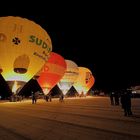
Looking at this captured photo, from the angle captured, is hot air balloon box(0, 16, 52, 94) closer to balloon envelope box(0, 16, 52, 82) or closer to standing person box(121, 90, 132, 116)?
balloon envelope box(0, 16, 52, 82)

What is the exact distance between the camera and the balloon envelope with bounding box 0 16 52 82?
21.7m

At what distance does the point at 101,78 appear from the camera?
83.0 metres

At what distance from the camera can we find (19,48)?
2195 cm

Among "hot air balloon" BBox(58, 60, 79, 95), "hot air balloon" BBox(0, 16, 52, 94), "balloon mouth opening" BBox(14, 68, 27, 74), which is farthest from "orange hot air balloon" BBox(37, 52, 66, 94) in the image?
"balloon mouth opening" BBox(14, 68, 27, 74)

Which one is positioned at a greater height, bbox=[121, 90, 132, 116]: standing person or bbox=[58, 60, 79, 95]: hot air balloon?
bbox=[58, 60, 79, 95]: hot air balloon

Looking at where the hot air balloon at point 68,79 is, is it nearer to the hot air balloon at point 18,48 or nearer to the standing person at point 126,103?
the hot air balloon at point 18,48

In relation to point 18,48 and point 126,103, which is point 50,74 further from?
point 126,103

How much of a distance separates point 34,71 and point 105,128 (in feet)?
52.7

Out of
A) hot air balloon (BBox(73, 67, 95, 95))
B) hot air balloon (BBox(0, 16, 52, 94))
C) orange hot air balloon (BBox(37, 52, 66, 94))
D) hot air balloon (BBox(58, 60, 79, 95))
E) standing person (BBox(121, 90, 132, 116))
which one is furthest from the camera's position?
hot air balloon (BBox(73, 67, 95, 95))

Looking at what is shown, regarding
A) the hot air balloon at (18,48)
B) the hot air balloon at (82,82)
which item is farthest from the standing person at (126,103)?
the hot air balloon at (82,82)

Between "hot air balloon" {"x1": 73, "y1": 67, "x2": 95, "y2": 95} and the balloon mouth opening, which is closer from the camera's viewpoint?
the balloon mouth opening

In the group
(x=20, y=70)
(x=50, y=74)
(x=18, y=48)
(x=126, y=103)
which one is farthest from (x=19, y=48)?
(x=126, y=103)

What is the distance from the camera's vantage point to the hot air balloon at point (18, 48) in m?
21.7

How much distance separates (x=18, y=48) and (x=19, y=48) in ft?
0.30
